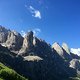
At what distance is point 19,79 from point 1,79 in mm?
14252

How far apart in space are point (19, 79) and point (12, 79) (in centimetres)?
470

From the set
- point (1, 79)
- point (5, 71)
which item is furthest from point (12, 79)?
point (1, 79)

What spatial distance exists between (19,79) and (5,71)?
790 cm

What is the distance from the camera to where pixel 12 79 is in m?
86.2

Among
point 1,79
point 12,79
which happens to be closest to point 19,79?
point 12,79

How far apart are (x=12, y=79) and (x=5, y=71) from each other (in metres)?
4.00

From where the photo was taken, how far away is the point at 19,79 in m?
90.4

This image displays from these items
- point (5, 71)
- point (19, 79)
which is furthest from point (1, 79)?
point (19, 79)

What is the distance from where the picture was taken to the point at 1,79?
77.1 m

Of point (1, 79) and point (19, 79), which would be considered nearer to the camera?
point (1, 79)

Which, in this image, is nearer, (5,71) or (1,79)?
(1,79)

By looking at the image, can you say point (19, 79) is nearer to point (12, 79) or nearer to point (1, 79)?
point (12, 79)

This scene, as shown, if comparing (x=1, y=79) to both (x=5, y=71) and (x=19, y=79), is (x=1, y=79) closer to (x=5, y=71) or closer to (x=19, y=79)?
(x=5, y=71)
